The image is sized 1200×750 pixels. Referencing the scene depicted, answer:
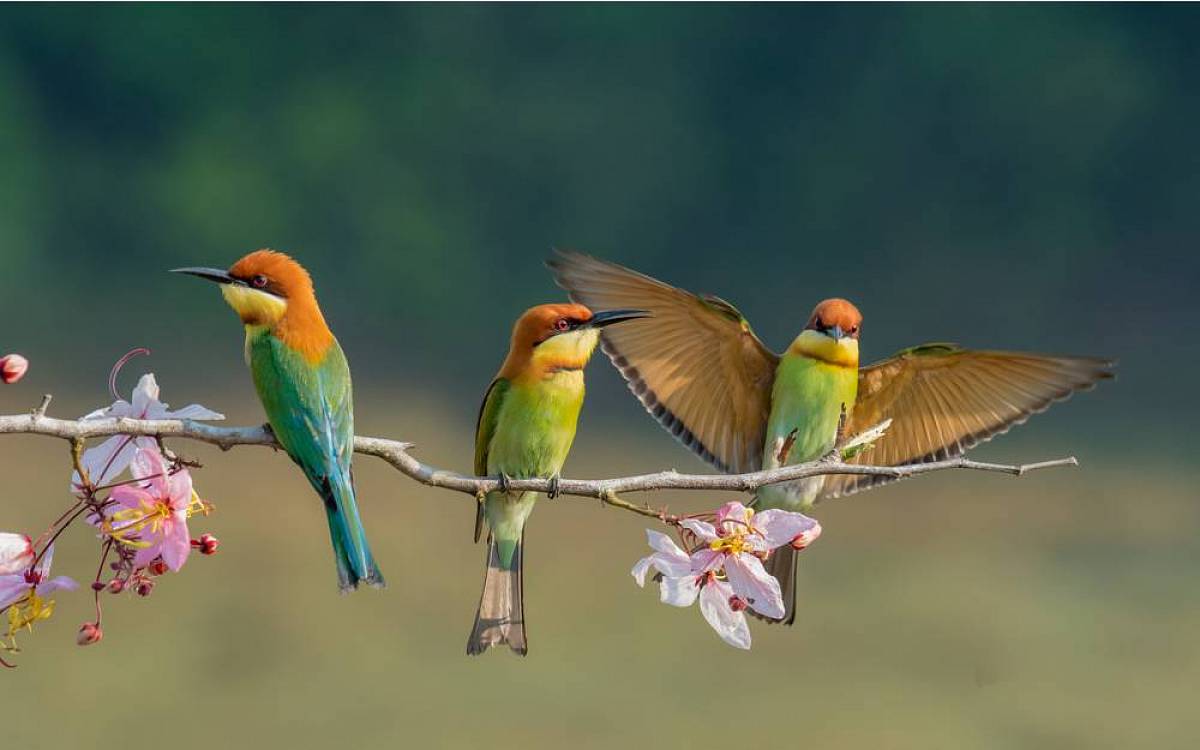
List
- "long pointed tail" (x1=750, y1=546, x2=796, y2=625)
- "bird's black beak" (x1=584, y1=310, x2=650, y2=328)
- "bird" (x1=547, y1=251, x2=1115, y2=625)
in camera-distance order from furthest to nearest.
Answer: "long pointed tail" (x1=750, y1=546, x2=796, y2=625) < "bird" (x1=547, y1=251, x2=1115, y2=625) < "bird's black beak" (x1=584, y1=310, x2=650, y2=328)

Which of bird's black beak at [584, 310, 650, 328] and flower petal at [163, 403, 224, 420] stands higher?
bird's black beak at [584, 310, 650, 328]

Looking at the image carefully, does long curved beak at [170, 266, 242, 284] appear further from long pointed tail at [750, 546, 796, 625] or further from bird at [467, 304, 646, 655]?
long pointed tail at [750, 546, 796, 625]

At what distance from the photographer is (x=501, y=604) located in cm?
110

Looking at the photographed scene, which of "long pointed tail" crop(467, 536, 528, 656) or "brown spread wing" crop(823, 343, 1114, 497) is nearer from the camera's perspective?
"long pointed tail" crop(467, 536, 528, 656)

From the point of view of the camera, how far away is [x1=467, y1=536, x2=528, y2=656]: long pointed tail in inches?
41.1

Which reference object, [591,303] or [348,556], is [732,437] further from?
[348,556]

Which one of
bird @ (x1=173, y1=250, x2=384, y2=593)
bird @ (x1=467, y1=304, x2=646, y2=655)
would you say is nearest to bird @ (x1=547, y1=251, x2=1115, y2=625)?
bird @ (x1=467, y1=304, x2=646, y2=655)

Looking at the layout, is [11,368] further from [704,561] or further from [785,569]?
[785,569]

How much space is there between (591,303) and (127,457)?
55 cm

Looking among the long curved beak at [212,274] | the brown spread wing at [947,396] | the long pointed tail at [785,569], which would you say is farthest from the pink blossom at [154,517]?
the long pointed tail at [785,569]

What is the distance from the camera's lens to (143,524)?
2.73 feet

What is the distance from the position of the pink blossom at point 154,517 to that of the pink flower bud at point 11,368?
0.29 ft

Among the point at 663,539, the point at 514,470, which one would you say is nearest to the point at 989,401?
the point at 514,470

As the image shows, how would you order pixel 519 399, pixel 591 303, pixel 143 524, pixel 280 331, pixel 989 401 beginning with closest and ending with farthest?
pixel 143 524 → pixel 280 331 → pixel 519 399 → pixel 591 303 → pixel 989 401
